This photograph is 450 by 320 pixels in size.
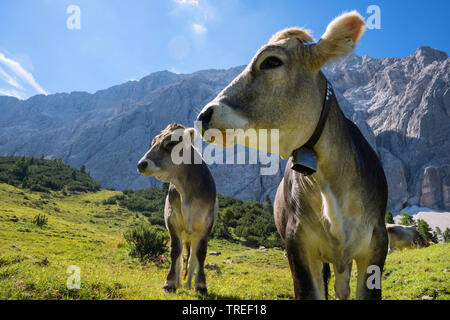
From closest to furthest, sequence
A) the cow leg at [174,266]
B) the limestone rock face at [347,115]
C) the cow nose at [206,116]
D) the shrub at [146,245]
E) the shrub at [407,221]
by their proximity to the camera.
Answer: the cow nose at [206,116], the cow leg at [174,266], the shrub at [146,245], the shrub at [407,221], the limestone rock face at [347,115]

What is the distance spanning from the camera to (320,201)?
2.51m

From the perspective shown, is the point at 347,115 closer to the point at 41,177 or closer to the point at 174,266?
the point at 41,177

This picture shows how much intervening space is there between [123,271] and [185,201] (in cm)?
462

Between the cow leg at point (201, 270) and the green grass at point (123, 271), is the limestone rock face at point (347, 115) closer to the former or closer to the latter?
the green grass at point (123, 271)

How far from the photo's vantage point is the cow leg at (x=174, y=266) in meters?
5.57

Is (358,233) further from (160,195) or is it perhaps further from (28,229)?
(160,195)

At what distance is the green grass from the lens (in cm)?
441

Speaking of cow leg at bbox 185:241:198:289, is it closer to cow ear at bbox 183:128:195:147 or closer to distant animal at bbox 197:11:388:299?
cow ear at bbox 183:128:195:147

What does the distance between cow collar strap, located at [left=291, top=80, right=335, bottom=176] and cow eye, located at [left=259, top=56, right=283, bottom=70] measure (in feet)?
1.71

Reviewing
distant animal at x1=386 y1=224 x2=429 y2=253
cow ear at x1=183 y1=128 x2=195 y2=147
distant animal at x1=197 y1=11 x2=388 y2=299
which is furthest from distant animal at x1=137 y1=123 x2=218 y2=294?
distant animal at x1=386 y1=224 x2=429 y2=253

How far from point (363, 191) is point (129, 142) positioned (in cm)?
11797

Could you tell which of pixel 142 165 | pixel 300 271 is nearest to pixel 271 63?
pixel 300 271

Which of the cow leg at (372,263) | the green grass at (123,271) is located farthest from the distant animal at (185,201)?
the cow leg at (372,263)

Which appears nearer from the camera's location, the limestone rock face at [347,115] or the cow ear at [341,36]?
the cow ear at [341,36]
